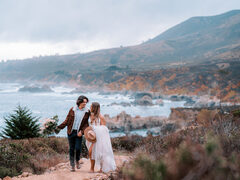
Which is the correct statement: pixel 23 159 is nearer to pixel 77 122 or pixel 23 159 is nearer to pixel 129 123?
pixel 77 122

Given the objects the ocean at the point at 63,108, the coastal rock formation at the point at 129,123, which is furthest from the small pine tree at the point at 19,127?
the coastal rock formation at the point at 129,123

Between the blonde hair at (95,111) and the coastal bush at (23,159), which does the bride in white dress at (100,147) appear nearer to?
the blonde hair at (95,111)

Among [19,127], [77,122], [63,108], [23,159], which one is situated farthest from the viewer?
[63,108]

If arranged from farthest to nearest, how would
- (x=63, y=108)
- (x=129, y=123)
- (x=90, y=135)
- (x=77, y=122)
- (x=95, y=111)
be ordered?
(x=63, y=108) → (x=129, y=123) → (x=77, y=122) → (x=95, y=111) → (x=90, y=135)

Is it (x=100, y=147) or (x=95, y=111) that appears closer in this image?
(x=100, y=147)

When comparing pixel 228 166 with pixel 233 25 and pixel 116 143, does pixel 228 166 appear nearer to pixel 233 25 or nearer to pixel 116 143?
pixel 116 143

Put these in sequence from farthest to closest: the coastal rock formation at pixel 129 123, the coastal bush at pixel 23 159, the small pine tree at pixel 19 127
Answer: the coastal rock formation at pixel 129 123 → the small pine tree at pixel 19 127 → the coastal bush at pixel 23 159

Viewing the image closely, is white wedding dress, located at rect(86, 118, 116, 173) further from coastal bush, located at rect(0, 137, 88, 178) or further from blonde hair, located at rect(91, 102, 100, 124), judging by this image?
coastal bush, located at rect(0, 137, 88, 178)

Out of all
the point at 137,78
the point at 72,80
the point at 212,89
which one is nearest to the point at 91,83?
the point at 72,80

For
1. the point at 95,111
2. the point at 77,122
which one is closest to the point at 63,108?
the point at 77,122

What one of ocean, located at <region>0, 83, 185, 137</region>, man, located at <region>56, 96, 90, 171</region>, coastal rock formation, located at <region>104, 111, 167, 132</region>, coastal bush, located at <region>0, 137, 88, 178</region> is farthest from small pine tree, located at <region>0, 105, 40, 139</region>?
coastal rock formation, located at <region>104, 111, 167, 132</region>

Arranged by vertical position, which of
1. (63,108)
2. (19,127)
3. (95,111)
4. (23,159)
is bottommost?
(63,108)

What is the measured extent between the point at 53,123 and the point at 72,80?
449 ft

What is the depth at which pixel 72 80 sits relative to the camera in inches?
5733
